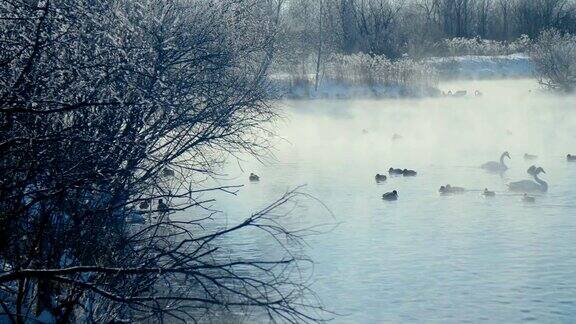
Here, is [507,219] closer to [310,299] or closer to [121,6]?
[310,299]

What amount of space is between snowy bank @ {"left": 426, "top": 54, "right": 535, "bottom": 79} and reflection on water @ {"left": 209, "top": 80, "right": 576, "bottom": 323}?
30.5 ft

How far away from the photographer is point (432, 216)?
478 inches

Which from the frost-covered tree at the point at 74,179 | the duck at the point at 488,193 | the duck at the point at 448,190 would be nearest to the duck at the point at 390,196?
the duck at the point at 448,190

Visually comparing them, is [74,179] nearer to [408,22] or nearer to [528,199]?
[528,199]

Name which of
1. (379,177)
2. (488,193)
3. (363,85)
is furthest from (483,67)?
(488,193)

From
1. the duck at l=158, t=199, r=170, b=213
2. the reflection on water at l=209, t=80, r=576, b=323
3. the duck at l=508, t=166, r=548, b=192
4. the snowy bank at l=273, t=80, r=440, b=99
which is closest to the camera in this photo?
the duck at l=158, t=199, r=170, b=213

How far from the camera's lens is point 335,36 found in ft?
129

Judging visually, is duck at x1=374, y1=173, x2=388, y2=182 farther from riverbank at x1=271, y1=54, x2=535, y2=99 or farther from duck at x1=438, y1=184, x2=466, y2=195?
riverbank at x1=271, y1=54, x2=535, y2=99

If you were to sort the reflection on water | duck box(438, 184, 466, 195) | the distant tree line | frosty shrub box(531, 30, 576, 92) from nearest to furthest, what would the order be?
the reflection on water → duck box(438, 184, 466, 195) → frosty shrub box(531, 30, 576, 92) → the distant tree line

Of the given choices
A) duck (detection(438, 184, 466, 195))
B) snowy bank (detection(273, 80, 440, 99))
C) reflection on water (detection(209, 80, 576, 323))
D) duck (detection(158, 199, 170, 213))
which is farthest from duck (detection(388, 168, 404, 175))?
snowy bank (detection(273, 80, 440, 99))

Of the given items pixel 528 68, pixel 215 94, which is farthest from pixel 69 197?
pixel 528 68

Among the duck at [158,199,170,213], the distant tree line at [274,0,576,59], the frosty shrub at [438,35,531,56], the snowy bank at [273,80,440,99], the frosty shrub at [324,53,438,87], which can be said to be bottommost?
the duck at [158,199,170,213]

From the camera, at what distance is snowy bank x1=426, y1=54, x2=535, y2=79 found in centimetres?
3497

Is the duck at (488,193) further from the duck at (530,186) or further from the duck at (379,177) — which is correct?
the duck at (379,177)
